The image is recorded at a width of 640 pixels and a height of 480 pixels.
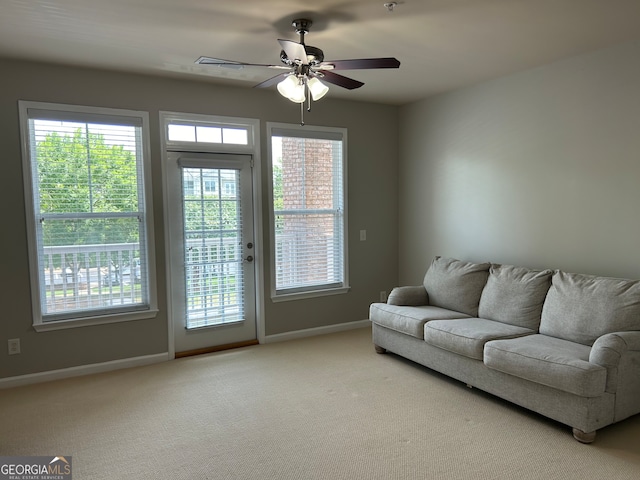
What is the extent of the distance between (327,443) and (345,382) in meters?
0.96

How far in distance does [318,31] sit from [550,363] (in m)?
2.58

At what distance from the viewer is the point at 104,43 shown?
3197 mm

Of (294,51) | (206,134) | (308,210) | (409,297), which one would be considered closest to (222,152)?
(206,134)

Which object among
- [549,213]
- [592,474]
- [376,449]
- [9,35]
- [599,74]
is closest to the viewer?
[592,474]

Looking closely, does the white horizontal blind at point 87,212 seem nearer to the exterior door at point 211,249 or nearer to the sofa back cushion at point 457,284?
the exterior door at point 211,249

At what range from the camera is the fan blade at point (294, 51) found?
2408 millimetres

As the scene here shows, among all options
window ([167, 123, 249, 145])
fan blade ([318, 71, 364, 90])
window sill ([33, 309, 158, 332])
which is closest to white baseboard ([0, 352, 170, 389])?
window sill ([33, 309, 158, 332])

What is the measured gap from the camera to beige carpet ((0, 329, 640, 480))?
2475mm

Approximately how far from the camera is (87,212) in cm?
383

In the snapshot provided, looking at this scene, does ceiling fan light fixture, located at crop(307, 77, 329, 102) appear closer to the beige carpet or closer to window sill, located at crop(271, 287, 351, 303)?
the beige carpet

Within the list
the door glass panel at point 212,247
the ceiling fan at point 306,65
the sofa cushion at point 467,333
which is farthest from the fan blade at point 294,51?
the sofa cushion at point 467,333

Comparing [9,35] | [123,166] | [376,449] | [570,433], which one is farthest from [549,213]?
A: [9,35]

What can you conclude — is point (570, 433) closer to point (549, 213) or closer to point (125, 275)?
point (549, 213)

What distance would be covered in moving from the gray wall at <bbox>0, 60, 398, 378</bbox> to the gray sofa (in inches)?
39.3
